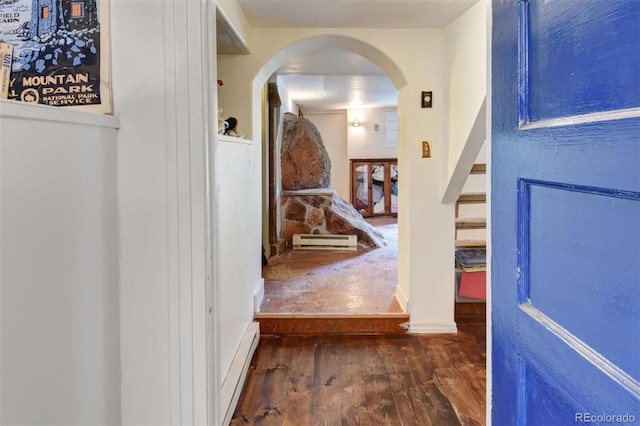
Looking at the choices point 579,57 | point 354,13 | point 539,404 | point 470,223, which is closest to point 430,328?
point 470,223

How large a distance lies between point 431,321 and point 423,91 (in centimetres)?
148

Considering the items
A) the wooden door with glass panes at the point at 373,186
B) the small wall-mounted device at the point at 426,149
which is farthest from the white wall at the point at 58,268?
the wooden door with glass panes at the point at 373,186

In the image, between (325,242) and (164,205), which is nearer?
(164,205)

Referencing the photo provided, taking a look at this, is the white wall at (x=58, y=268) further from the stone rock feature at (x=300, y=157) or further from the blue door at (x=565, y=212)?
the stone rock feature at (x=300, y=157)

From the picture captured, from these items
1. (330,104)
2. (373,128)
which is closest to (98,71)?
(330,104)

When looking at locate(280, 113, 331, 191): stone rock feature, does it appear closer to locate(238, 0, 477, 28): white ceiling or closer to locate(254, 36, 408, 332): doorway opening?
locate(254, 36, 408, 332): doorway opening

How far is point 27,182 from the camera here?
2.02 feet

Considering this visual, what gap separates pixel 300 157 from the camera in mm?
5496

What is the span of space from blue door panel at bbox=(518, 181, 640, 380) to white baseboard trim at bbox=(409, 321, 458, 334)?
2162 mm

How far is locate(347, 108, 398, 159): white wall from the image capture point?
8.09 metres

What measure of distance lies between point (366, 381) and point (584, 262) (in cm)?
180

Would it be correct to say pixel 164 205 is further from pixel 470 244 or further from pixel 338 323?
pixel 470 244

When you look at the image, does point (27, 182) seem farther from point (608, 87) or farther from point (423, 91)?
point (423, 91)

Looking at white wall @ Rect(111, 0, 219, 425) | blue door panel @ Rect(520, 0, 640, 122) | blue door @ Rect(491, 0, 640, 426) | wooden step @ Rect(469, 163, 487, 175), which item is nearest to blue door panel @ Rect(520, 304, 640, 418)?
blue door @ Rect(491, 0, 640, 426)
